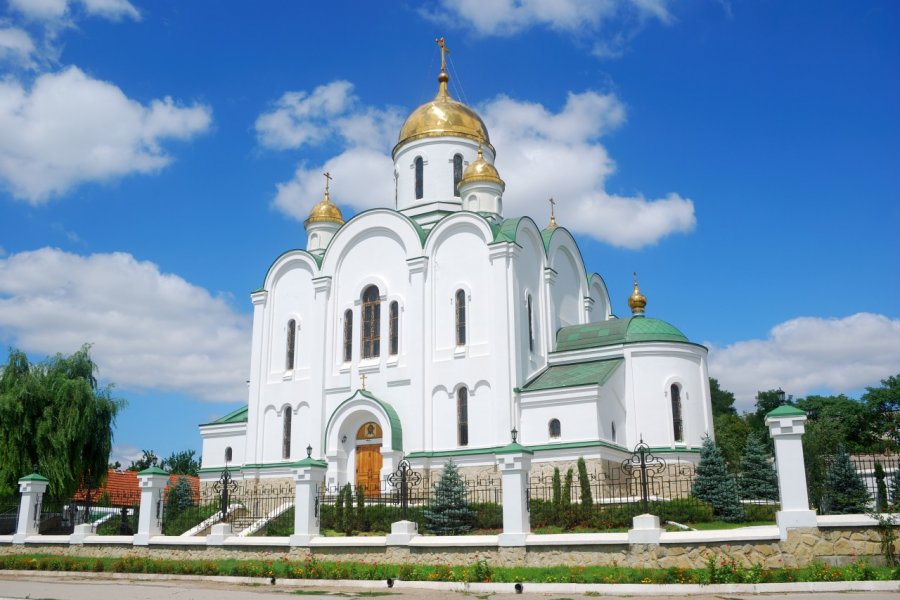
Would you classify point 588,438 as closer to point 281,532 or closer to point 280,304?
point 281,532

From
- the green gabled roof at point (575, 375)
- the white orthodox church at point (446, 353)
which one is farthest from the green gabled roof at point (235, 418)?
the green gabled roof at point (575, 375)

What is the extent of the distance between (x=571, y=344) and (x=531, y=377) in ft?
6.78

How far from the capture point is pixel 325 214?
1125 inches

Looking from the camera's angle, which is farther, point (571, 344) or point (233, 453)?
point (233, 453)

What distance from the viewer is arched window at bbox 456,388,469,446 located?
22.6m

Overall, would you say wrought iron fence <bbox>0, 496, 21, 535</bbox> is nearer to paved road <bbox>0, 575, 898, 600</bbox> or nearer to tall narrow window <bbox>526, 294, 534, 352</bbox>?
paved road <bbox>0, 575, 898, 600</bbox>

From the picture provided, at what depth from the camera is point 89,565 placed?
15445 mm

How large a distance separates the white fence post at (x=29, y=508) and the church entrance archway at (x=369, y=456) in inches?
327

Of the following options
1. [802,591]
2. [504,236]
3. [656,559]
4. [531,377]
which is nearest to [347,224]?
[504,236]

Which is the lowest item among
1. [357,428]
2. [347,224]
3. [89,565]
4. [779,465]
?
[89,565]

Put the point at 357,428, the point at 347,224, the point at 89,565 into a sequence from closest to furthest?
the point at 89,565 < the point at 357,428 < the point at 347,224

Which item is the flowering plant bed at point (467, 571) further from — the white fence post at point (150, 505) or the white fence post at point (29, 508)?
the white fence post at point (29, 508)

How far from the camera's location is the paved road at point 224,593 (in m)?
9.66

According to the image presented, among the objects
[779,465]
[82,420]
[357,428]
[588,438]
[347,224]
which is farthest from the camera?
[347,224]
